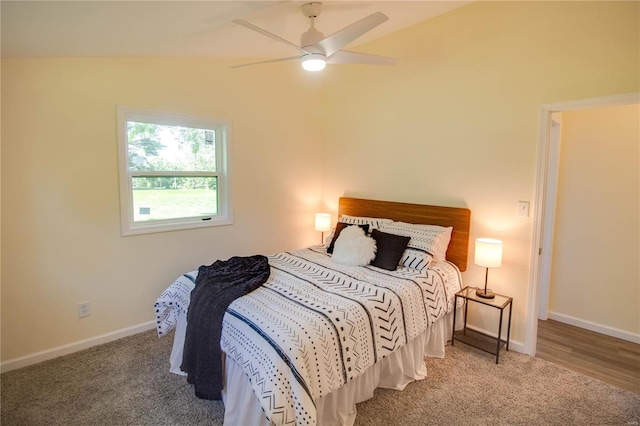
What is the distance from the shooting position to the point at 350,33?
194cm

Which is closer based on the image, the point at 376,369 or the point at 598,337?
the point at 376,369

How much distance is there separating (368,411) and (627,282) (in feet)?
9.02

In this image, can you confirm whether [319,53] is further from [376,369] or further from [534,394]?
[534,394]

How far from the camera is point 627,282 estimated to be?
298cm

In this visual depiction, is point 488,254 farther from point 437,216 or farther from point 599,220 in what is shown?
point 599,220

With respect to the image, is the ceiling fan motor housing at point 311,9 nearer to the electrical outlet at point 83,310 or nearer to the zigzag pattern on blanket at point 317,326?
the zigzag pattern on blanket at point 317,326

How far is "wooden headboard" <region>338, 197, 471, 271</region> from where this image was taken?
3064 millimetres

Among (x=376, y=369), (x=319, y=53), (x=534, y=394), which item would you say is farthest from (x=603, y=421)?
(x=319, y=53)

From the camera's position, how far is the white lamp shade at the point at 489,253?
2.66 metres

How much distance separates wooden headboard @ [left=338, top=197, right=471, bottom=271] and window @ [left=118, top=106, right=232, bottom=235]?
165cm

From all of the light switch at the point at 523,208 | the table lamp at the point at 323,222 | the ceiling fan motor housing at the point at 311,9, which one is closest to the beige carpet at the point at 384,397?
the light switch at the point at 523,208

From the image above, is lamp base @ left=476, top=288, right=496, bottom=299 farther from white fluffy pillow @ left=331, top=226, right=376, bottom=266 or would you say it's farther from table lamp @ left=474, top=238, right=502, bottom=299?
white fluffy pillow @ left=331, top=226, right=376, bottom=266

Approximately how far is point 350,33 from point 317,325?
170 cm

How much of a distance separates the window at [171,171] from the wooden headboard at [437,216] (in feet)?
5.42
